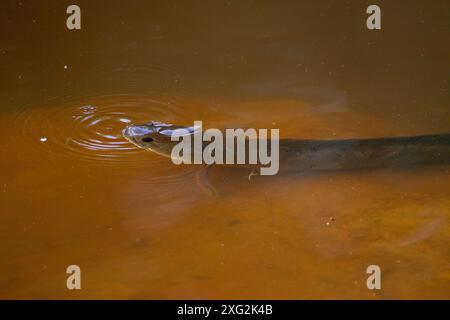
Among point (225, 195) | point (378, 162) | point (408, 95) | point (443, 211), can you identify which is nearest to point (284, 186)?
point (225, 195)

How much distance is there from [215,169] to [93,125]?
81cm

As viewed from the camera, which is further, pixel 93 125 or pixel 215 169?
pixel 93 125

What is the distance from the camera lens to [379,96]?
397cm

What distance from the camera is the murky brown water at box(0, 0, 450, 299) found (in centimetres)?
256

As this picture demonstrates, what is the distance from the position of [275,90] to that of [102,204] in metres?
1.56

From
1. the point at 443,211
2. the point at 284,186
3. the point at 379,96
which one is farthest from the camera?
the point at 379,96

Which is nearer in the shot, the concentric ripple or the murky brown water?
the murky brown water

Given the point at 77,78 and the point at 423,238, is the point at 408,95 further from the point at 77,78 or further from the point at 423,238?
the point at 77,78

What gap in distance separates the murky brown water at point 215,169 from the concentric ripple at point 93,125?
12 millimetres

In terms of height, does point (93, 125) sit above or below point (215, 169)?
above

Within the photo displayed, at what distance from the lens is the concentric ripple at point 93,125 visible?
334 centimetres

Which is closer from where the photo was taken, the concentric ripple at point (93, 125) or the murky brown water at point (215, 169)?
the murky brown water at point (215, 169)

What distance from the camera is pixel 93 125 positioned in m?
3.59

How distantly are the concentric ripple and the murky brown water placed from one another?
0.04 ft
